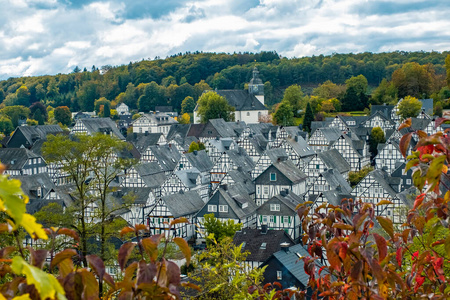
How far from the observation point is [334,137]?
7231 cm

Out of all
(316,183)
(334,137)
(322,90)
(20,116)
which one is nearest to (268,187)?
(316,183)

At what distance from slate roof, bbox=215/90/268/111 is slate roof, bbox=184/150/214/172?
50.4 meters

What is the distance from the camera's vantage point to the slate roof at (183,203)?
41125mm

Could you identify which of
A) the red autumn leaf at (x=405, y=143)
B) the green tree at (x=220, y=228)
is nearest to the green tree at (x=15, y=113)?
the green tree at (x=220, y=228)

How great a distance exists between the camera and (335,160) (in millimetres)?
59125

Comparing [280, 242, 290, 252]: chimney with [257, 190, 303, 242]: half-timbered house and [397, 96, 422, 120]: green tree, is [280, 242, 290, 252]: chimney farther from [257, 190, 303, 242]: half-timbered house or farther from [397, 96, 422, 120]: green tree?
[397, 96, 422, 120]: green tree

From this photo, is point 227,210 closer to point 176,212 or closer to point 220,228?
point 176,212

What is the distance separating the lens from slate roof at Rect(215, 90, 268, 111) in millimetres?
110438

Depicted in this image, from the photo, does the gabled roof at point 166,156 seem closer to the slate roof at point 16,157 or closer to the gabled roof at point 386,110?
the slate roof at point 16,157

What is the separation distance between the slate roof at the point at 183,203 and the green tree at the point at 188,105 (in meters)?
99.5

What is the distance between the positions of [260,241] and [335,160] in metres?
28.8

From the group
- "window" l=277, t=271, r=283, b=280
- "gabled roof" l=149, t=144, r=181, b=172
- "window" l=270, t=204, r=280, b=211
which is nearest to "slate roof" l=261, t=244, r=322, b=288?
"window" l=277, t=271, r=283, b=280

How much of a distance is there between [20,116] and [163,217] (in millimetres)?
102377

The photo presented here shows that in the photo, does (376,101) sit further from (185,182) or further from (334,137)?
(185,182)
